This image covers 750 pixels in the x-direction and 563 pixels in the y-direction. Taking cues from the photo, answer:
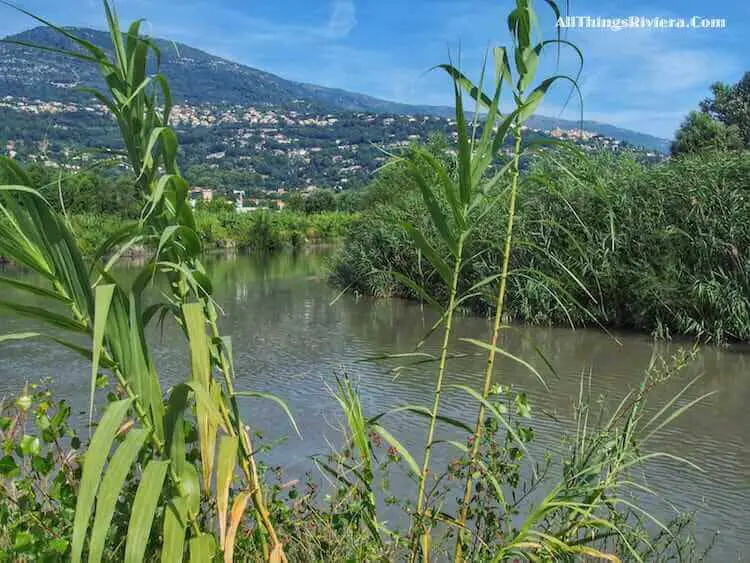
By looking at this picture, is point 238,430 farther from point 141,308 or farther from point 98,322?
point 98,322

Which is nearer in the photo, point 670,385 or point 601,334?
point 670,385

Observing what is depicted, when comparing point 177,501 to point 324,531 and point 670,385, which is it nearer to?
point 324,531

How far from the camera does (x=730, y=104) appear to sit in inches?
1109

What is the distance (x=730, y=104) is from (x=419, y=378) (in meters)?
25.1

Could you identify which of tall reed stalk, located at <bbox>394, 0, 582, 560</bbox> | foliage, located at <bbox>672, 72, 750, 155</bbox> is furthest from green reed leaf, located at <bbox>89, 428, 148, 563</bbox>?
foliage, located at <bbox>672, 72, 750, 155</bbox>

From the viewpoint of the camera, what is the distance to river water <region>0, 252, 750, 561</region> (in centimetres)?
468

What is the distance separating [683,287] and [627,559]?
749cm

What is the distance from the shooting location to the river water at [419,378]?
15.3 feet

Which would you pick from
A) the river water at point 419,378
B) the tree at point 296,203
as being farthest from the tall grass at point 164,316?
the tree at point 296,203

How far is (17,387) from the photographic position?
24.0 feet

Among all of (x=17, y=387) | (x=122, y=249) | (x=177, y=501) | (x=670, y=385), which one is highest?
(x=122, y=249)

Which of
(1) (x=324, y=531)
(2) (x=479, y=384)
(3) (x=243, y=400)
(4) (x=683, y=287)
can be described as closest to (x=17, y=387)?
(3) (x=243, y=400)

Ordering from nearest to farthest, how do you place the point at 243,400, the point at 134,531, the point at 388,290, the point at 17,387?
the point at 134,531
the point at 243,400
the point at 17,387
the point at 388,290

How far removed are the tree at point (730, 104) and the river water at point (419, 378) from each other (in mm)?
19196
